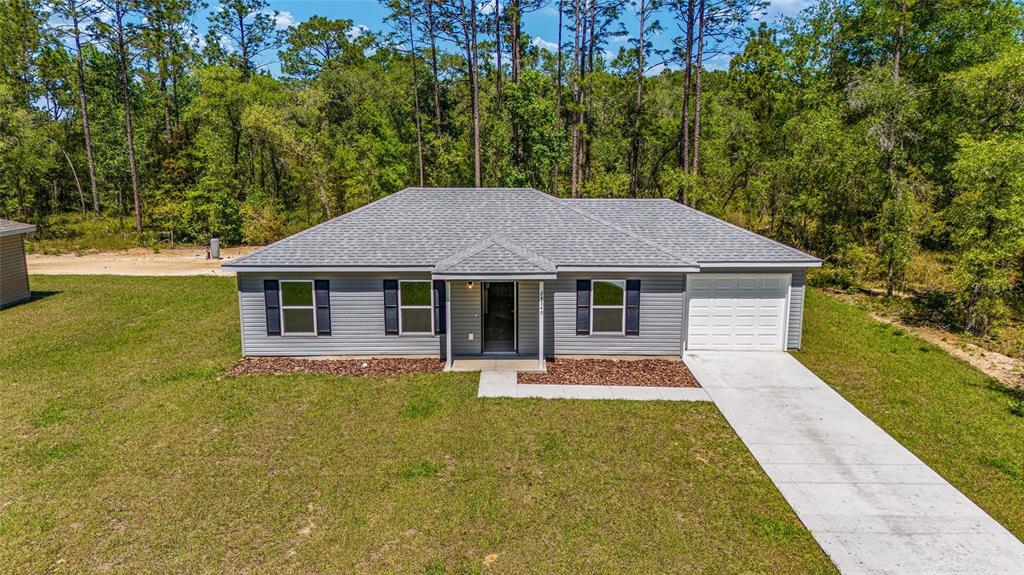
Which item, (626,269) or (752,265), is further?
(752,265)

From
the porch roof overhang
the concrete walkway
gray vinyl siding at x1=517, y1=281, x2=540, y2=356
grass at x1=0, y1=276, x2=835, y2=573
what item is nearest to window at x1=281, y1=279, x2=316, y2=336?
grass at x1=0, y1=276, x2=835, y2=573

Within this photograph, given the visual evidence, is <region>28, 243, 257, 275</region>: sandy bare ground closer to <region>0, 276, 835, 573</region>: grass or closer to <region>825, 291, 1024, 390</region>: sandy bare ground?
<region>0, 276, 835, 573</region>: grass

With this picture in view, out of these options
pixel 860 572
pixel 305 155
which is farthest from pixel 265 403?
pixel 305 155

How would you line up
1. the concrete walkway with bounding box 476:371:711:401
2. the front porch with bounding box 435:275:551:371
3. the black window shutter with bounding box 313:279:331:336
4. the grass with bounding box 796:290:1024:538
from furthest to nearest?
the black window shutter with bounding box 313:279:331:336 < the front porch with bounding box 435:275:551:371 < the concrete walkway with bounding box 476:371:711:401 < the grass with bounding box 796:290:1024:538

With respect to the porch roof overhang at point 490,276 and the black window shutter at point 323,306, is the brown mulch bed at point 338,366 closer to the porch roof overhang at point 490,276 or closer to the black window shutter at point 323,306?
the black window shutter at point 323,306

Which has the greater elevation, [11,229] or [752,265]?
[11,229]

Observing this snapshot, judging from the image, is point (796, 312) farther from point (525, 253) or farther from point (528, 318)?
point (525, 253)

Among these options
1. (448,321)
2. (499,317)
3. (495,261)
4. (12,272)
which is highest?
(495,261)

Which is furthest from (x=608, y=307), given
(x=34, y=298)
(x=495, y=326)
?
(x=34, y=298)
